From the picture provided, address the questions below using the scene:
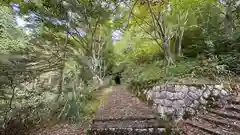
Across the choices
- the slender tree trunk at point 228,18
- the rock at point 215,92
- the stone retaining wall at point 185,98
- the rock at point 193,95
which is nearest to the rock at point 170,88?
the stone retaining wall at point 185,98

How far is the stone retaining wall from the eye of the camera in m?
4.62

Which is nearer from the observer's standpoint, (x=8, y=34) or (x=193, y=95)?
(x=193, y=95)

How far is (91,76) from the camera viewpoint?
8.69 m

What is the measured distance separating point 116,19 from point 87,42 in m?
1.79

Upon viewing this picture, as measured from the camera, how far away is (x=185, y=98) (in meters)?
4.78

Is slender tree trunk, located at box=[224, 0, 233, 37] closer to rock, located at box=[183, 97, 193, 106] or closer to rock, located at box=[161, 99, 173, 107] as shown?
rock, located at box=[183, 97, 193, 106]

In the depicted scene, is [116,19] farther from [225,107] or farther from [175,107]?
[225,107]

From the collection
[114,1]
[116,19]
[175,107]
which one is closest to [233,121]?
[175,107]

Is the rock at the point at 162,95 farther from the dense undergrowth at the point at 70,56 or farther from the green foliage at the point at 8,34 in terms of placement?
the green foliage at the point at 8,34

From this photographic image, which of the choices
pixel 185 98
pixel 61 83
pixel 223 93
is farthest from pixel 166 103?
pixel 61 83

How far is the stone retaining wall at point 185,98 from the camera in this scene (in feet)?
15.1

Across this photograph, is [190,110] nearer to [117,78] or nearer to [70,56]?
[70,56]

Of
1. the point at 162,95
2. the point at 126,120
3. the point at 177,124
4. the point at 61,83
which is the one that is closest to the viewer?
the point at 177,124

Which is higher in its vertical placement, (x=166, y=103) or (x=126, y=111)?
(x=166, y=103)
